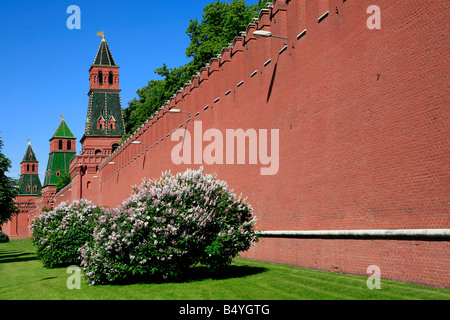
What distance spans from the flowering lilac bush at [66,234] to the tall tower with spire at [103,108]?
234 ft

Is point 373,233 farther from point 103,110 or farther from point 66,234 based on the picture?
point 103,110

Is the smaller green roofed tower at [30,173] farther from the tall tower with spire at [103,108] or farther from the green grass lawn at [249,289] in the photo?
the green grass lawn at [249,289]

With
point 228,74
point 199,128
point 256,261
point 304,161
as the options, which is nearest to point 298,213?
point 304,161

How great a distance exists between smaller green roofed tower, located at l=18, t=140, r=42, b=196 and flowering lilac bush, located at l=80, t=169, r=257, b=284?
139 meters

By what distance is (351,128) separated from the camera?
1251 centimetres

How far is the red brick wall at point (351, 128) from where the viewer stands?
9734mm

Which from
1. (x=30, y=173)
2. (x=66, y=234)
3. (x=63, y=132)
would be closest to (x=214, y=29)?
(x=66, y=234)

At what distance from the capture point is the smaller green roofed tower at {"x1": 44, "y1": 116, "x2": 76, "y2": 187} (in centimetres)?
13500

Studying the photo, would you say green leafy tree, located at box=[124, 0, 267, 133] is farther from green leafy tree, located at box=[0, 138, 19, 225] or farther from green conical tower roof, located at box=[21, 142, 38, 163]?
green conical tower roof, located at box=[21, 142, 38, 163]

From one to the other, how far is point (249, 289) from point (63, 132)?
140 m

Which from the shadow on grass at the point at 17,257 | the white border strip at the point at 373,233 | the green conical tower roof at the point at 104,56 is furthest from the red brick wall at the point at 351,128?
the green conical tower roof at the point at 104,56

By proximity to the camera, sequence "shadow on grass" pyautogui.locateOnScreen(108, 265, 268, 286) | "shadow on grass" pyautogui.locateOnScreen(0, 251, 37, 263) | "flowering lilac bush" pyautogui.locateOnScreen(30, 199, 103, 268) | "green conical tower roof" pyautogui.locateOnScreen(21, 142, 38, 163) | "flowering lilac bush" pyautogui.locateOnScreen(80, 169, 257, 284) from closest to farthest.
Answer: "flowering lilac bush" pyautogui.locateOnScreen(80, 169, 257, 284)
"shadow on grass" pyautogui.locateOnScreen(108, 265, 268, 286)
"flowering lilac bush" pyautogui.locateOnScreen(30, 199, 103, 268)
"shadow on grass" pyautogui.locateOnScreen(0, 251, 37, 263)
"green conical tower roof" pyautogui.locateOnScreen(21, 142, 38, 163)

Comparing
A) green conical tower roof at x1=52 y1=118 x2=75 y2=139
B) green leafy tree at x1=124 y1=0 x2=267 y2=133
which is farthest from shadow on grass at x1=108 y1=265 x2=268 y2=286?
green conical tower roof at x1=52 y1=118 x2=75 y2=139
